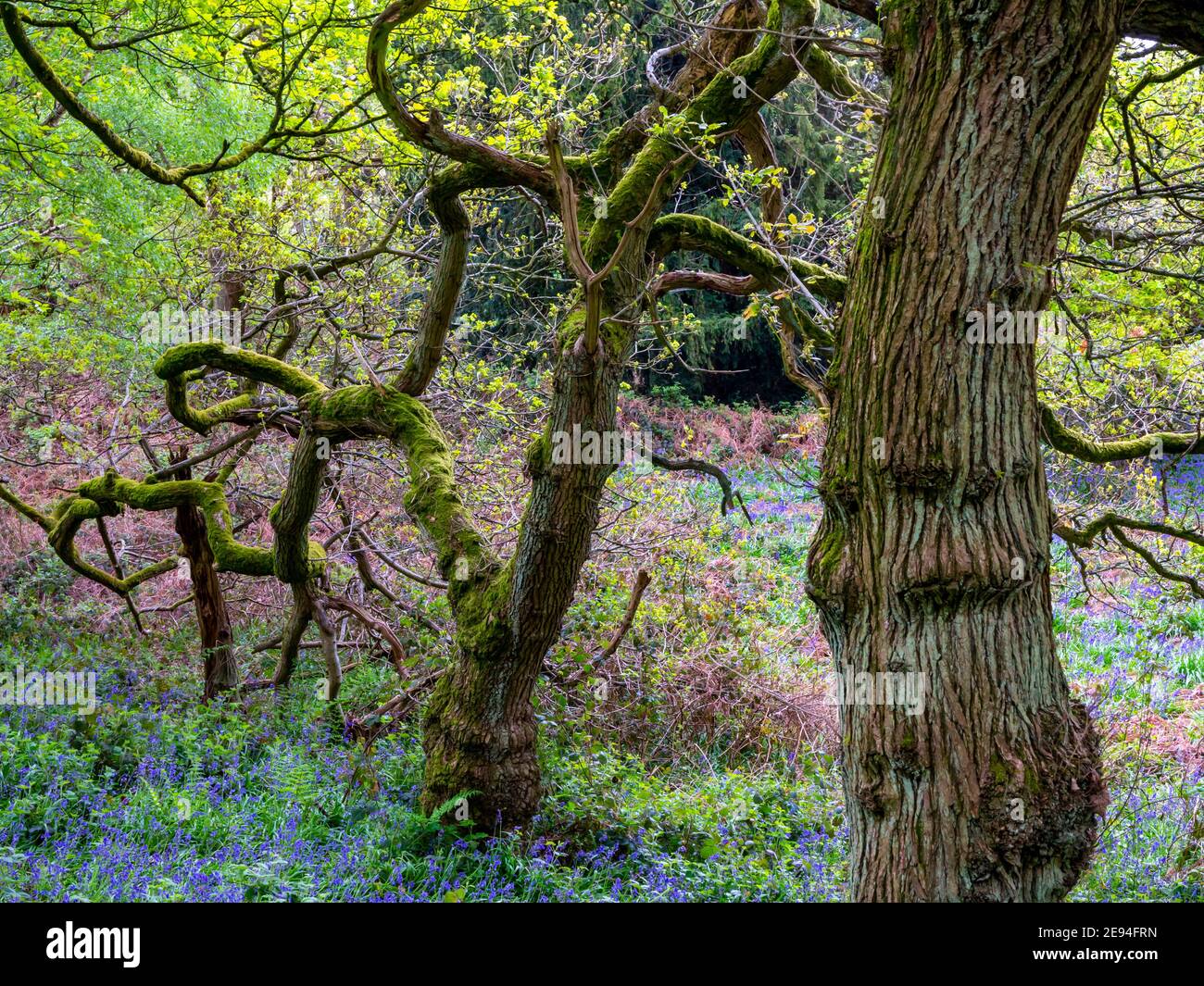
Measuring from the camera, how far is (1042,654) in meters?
3.13

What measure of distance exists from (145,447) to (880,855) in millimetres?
7171

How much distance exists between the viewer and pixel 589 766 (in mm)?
6516

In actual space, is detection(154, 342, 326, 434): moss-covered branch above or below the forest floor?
above

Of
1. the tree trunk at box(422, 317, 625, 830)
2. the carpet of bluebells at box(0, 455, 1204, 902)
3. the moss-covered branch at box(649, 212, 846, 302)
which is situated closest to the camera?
the carpet of bluebells at box(0, 455, 1204, 902)

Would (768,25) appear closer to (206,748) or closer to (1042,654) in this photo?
(1042,654)

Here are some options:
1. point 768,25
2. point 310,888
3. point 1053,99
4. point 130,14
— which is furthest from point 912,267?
point 130,14

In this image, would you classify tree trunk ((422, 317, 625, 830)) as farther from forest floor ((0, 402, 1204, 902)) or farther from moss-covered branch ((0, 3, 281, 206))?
moss-covered branch ((0, 3, 281, 206))

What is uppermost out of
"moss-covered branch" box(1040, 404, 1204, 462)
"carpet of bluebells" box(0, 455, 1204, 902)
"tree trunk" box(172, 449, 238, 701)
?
"moss-covered branch" box(1040, 404, 1204, 462)

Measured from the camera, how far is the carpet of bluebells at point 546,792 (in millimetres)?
4926

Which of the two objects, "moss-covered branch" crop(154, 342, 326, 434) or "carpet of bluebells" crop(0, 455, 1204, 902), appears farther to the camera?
"moss-covered branch" crop(154, 342, 326, 434)

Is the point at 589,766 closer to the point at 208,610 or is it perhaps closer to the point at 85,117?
the point at 208,610

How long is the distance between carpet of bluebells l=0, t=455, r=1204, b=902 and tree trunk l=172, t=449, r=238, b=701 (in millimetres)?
295

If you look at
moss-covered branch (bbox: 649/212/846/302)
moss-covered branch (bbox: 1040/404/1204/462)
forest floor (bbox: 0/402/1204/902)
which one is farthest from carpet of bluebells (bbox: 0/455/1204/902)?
moss-covered branch (bbox: 649/212/846/302)

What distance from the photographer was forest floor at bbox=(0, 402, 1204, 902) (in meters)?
5.05
